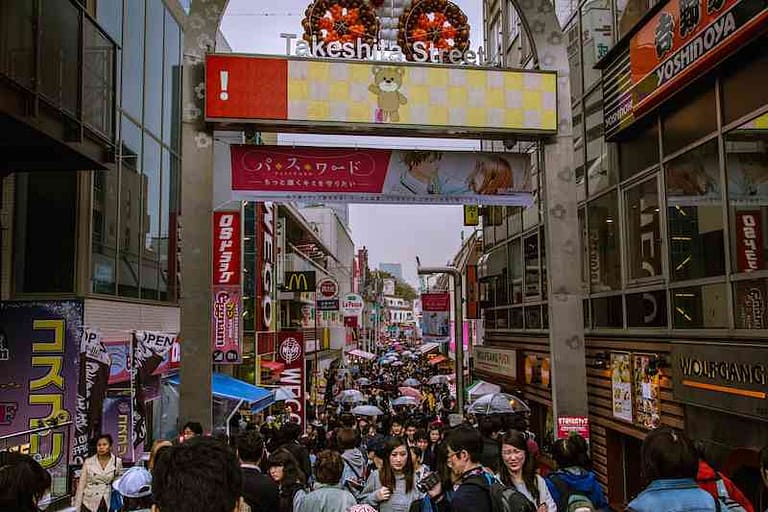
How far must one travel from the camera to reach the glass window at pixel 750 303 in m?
8.64

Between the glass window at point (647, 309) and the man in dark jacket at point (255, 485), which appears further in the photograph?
the glass window at point (647, 309)

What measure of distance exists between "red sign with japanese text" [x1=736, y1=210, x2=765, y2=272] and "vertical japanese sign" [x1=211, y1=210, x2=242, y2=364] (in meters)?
7.15

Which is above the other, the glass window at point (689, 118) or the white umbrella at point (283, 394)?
the glass window at point (689, 118)

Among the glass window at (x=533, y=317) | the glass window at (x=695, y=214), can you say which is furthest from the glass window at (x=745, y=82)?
the glass window at (x=533, y=317)

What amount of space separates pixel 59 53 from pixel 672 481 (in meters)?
8.53

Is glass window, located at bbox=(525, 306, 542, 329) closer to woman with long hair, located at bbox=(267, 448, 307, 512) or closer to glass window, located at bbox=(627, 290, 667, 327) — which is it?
glass window, located at bbox=(627, 290, 667, 327)

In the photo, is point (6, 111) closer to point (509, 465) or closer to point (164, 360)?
point (509, 465)

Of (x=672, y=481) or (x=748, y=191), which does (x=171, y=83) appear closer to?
(x=748, y=191)

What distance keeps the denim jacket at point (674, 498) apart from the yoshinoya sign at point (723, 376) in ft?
15.3

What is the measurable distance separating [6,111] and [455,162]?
6730 mm

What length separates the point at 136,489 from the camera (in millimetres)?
5941

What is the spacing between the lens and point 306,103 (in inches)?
430

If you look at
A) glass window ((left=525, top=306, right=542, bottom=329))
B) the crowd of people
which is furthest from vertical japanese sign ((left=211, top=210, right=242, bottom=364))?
glass window ((left=525, top=306, right=542, bottom=329))

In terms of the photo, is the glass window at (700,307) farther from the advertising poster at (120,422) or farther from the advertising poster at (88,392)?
the advertising poster at (120,422)
